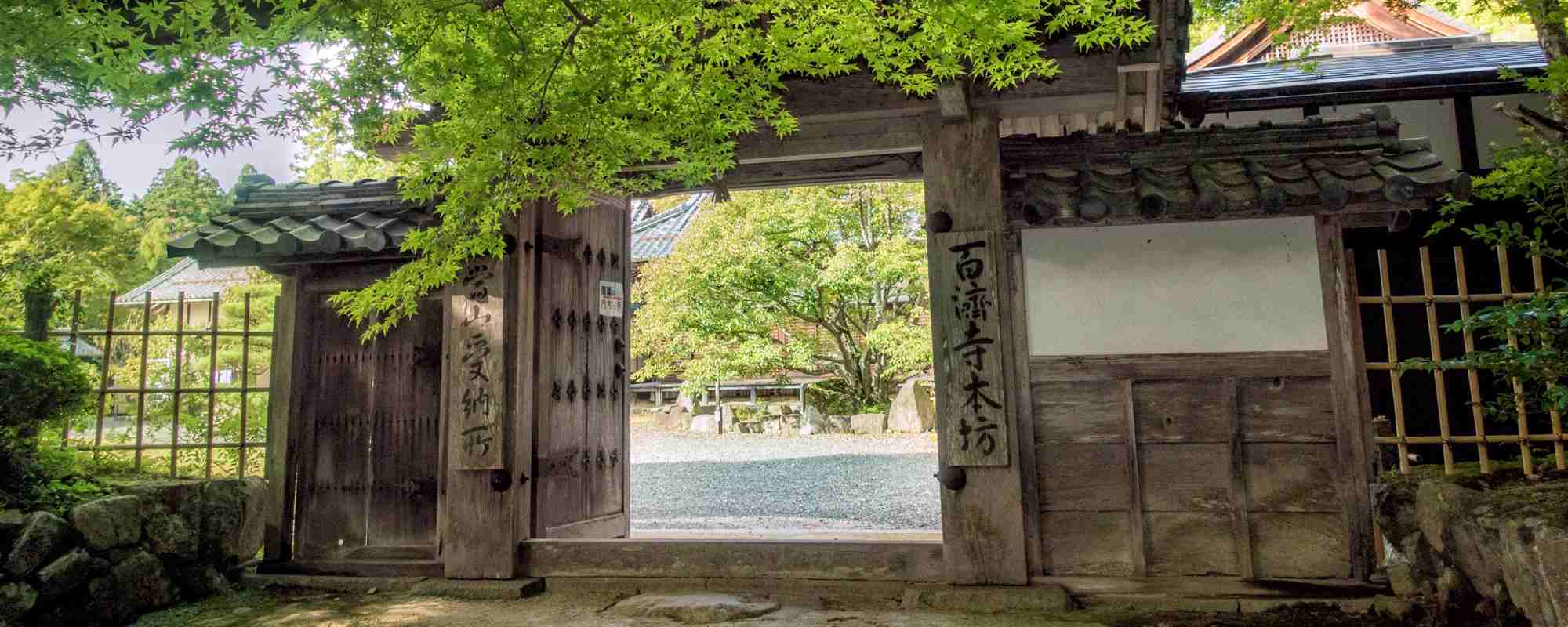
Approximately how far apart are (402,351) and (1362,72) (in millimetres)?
9168

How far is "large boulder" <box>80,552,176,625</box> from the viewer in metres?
5.12

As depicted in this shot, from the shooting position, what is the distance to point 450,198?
4.64 meters

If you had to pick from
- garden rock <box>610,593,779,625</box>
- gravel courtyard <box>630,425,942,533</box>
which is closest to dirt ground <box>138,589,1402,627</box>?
garden rock <box>610,593,779,625</box>

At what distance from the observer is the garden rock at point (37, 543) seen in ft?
15.5

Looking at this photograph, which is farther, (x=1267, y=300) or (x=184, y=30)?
(x=1267, y=300)

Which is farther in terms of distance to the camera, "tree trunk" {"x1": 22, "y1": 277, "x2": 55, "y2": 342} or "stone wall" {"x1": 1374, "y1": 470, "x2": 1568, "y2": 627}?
"tree trunk" {"x1": 22, "y1": 277, "x2": 55, "y2": 342}

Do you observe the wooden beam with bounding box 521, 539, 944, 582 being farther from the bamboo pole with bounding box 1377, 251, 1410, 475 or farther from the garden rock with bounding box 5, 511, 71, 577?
the bamboo pole with bounding box 1377, 251, 1410, 475

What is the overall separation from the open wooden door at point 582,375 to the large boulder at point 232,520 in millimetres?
2050

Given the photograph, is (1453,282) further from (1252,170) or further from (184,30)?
(184,30)

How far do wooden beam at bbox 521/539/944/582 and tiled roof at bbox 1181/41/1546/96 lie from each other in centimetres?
529

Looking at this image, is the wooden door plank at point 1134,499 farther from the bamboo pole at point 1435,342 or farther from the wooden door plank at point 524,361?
the wooden door plank at point 524,361

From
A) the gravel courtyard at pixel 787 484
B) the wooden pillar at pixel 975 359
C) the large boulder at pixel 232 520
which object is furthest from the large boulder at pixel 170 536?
the wooden pillar at pixel 975 359

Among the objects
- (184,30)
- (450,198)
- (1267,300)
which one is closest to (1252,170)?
(1267,300)

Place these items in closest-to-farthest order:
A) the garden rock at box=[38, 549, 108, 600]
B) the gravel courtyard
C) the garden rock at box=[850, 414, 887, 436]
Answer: the garden rock at box=[38, 549, 108, 600]
the gravel courtyard
the garden rock at box=[850, 414, 887, 436]
